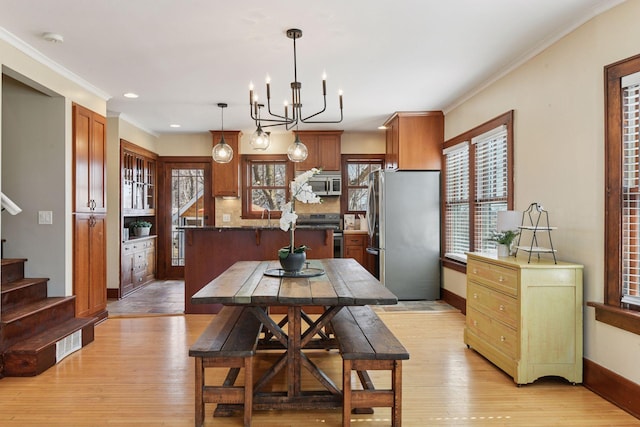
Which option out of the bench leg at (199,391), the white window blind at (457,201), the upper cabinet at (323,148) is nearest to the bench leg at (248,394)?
the bench leg at (199,391)

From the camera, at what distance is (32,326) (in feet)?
11.6

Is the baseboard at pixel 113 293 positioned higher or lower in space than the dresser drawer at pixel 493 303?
lower

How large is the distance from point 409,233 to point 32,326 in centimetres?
432

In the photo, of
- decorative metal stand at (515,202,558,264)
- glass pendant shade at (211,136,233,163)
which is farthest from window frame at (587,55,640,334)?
glass pendant shade at (211,136,233,163)

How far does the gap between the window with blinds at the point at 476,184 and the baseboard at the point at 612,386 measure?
1.61m

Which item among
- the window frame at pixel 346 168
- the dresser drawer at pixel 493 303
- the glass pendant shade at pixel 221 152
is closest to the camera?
the dresser drawer at pixel 493 303

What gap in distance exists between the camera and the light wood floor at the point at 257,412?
98.7 inches

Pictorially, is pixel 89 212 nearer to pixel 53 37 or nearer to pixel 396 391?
pixel 53 37

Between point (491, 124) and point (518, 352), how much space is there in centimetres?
245

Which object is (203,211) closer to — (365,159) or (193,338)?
(365,159)

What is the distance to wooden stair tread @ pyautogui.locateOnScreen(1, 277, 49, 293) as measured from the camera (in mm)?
3618

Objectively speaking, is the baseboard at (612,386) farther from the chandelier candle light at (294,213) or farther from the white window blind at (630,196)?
the chandelier candle light at (294,213)

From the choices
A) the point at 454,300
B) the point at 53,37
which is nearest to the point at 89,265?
the point at 53,37

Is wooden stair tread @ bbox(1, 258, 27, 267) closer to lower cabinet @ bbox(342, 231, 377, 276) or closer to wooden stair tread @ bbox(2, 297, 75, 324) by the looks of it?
wooden stair tread @ bbox(2, 297, 75, 324)
